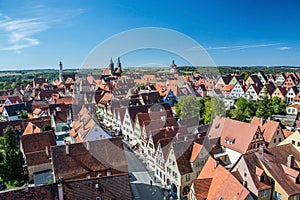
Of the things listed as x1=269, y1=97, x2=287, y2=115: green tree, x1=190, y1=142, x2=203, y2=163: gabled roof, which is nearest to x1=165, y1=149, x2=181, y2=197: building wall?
x1=190, y1=142, x2=203, y2=163: gabled roof

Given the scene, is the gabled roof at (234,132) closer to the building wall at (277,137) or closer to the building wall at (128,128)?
the building wall at (277,137)

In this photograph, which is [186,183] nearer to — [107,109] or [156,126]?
[156,126]

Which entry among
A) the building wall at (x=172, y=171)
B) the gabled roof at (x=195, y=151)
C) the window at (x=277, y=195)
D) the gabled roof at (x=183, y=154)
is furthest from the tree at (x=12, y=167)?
the window at (x=277, y=195)

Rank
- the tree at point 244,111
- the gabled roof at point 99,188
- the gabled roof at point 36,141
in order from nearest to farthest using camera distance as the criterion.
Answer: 1. the gabled roof at point 99,188
2. the gabled roof at point 36,141
3. the tree at point 244,111

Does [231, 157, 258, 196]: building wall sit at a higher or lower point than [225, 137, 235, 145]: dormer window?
lower

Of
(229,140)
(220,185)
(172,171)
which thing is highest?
(229,140)

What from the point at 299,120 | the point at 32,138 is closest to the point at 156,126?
the point at 32,138

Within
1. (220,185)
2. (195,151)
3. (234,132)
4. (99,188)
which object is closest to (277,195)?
(220,185)

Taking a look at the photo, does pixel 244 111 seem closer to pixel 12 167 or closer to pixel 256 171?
pixel 256 171

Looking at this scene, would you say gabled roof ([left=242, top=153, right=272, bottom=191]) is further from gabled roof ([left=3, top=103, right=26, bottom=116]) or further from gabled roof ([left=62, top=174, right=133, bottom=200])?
gabled roof ([left=3, top=103, right=26, bottom=116])
